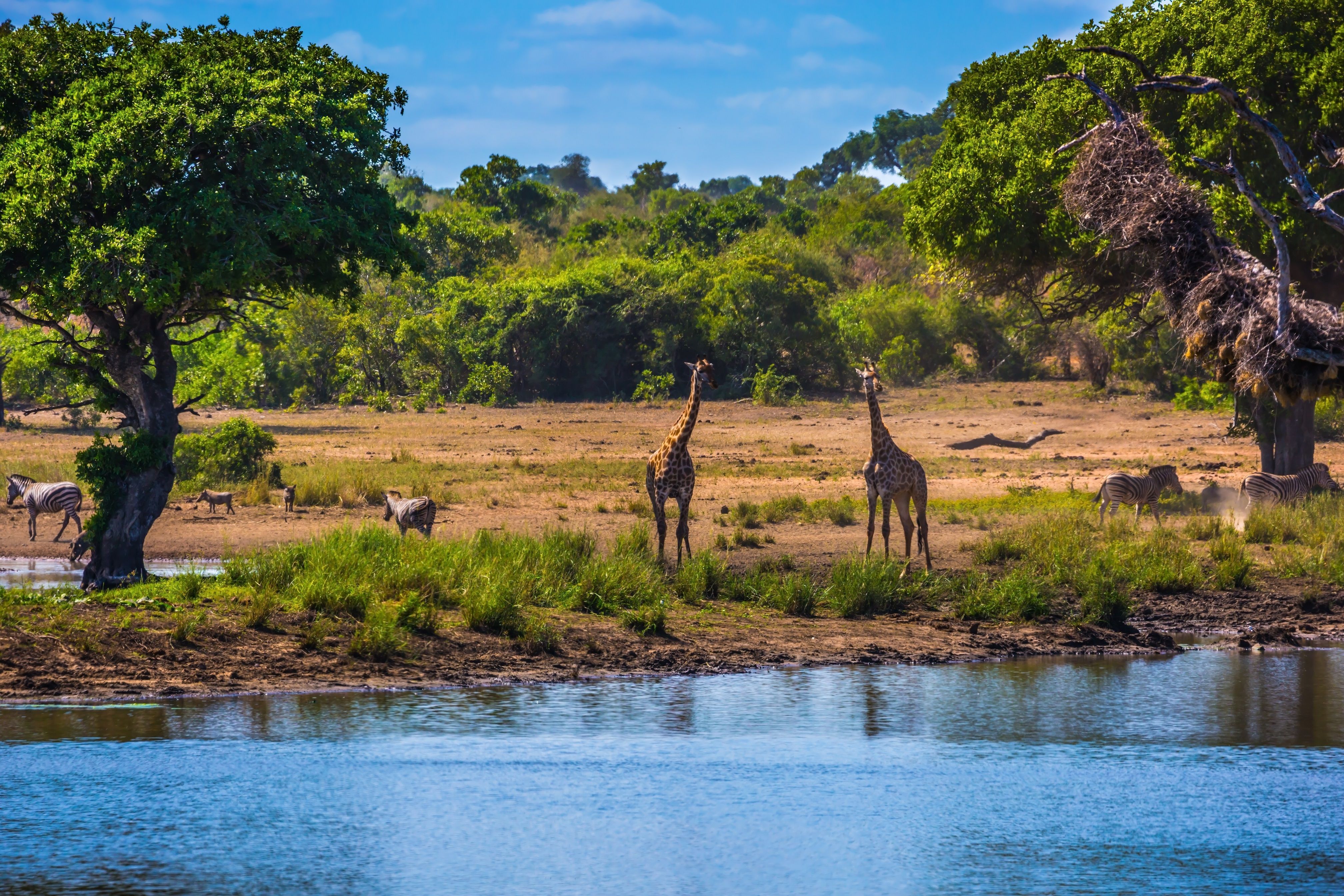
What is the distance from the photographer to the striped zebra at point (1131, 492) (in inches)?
754

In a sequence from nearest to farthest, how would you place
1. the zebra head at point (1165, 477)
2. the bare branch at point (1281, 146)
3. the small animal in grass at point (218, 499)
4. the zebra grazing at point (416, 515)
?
the bare branch at point (1281, 146) → the zebra grazing at point (416, 515) → the zebra head at point (1165, 477) → the small animal in grass at point (218, 499)

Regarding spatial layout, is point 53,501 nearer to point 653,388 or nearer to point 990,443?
point 990,443

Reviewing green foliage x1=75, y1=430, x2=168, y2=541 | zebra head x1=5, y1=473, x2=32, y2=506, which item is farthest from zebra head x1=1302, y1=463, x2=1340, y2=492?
zebra head x1=5, y1=473, x2=32, y2=506

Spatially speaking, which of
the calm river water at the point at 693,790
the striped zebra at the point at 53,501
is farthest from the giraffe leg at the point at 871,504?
the striped zebra at the point at 53,501

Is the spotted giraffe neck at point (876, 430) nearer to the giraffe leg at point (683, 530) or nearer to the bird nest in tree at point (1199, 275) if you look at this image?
the giraffe leg at point (683, 530)

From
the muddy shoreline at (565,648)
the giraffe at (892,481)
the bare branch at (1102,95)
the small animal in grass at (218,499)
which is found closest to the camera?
the bare branch at (1102,95)

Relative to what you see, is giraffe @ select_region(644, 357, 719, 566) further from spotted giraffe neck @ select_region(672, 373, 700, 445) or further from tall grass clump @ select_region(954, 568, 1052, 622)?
tall grass clump @ select_region(954, 568, 1052, 622)

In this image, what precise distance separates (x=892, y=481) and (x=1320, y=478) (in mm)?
8686

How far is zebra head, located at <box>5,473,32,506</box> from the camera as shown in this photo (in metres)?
20.1

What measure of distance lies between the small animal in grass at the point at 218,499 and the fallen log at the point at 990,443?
55.2 ft

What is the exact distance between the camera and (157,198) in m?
13.4

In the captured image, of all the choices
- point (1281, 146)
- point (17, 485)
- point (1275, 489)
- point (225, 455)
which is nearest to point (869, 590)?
point (1281, 146)

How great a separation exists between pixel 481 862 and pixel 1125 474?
1411 centimetres

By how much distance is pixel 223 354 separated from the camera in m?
33.7
